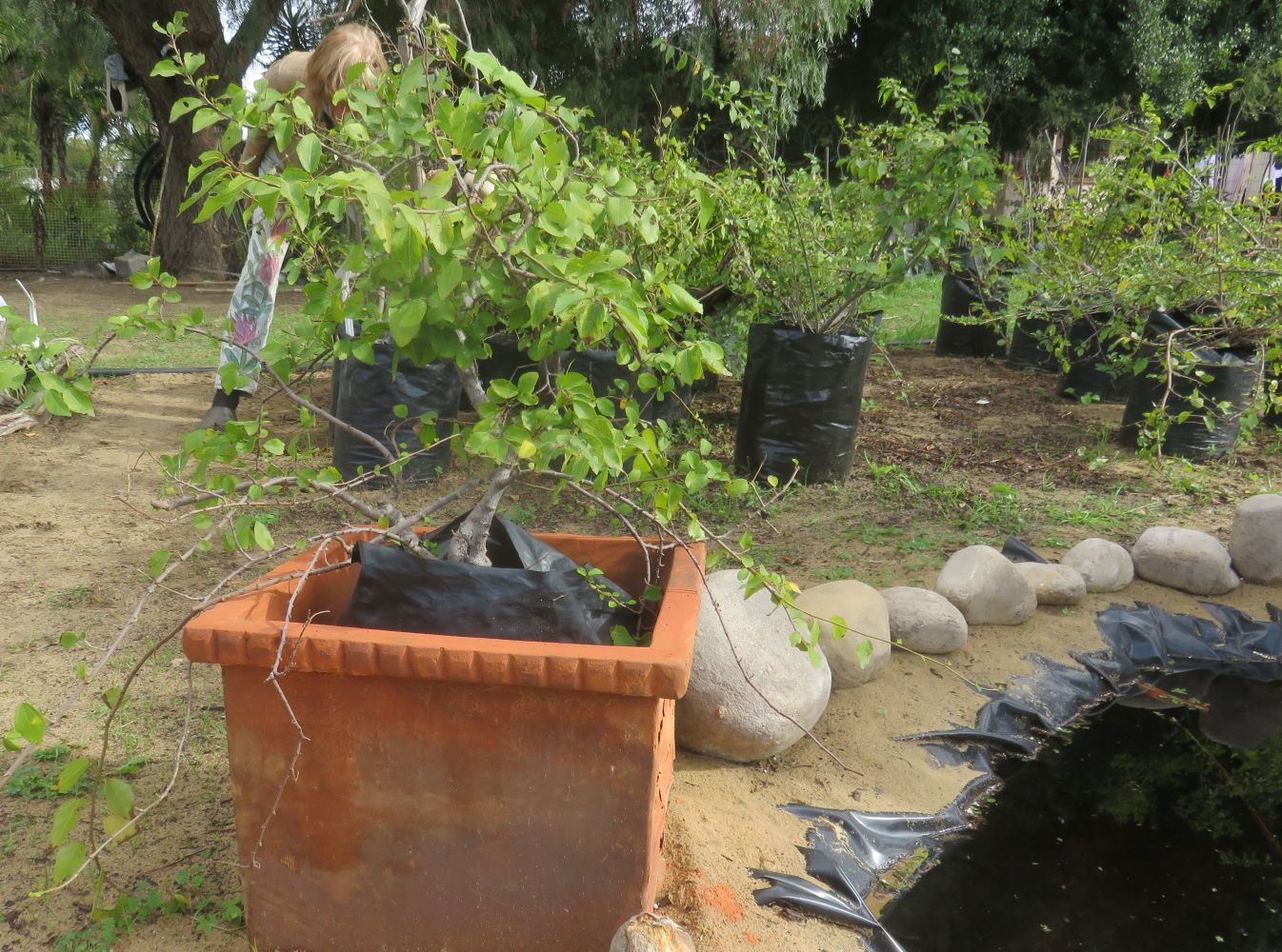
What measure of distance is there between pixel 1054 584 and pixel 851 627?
1.05 metres

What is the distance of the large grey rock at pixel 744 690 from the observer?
2299 millimetres

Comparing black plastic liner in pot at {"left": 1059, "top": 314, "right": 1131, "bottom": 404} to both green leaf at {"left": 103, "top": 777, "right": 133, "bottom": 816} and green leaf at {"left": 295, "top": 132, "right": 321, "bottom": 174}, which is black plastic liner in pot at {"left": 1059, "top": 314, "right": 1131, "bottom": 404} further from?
green leaf at {"left": 103, "top": 777, "right": 133, "bottom": 816}

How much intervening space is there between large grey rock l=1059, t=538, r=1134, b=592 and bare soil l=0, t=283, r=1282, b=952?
0.06 meters

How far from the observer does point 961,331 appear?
27.5 feet

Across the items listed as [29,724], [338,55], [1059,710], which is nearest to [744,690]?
[1059,710]

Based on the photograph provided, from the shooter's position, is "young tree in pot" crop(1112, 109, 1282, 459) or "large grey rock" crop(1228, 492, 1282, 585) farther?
"young tree in pot" crop(1112, 109, 1282, 459)

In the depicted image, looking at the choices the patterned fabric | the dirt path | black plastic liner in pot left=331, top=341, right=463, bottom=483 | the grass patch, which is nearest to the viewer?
the dirt path

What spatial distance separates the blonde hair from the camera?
2752 mm

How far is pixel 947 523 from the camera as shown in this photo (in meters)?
3.94

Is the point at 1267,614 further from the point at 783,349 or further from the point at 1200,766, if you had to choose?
the point at 783,349

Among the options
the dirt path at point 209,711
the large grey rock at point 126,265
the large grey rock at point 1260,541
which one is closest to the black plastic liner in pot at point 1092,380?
the dirt path at point 209,711

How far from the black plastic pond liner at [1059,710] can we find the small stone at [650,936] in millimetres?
403

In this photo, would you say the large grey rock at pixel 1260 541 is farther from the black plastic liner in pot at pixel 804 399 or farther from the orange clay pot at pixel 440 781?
the orange clay pot at pixel 440 781

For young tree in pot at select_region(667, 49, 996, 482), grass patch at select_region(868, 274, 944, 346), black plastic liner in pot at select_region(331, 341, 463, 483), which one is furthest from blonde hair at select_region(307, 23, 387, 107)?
grass patch at select_region(868, 274, 944, 346)
